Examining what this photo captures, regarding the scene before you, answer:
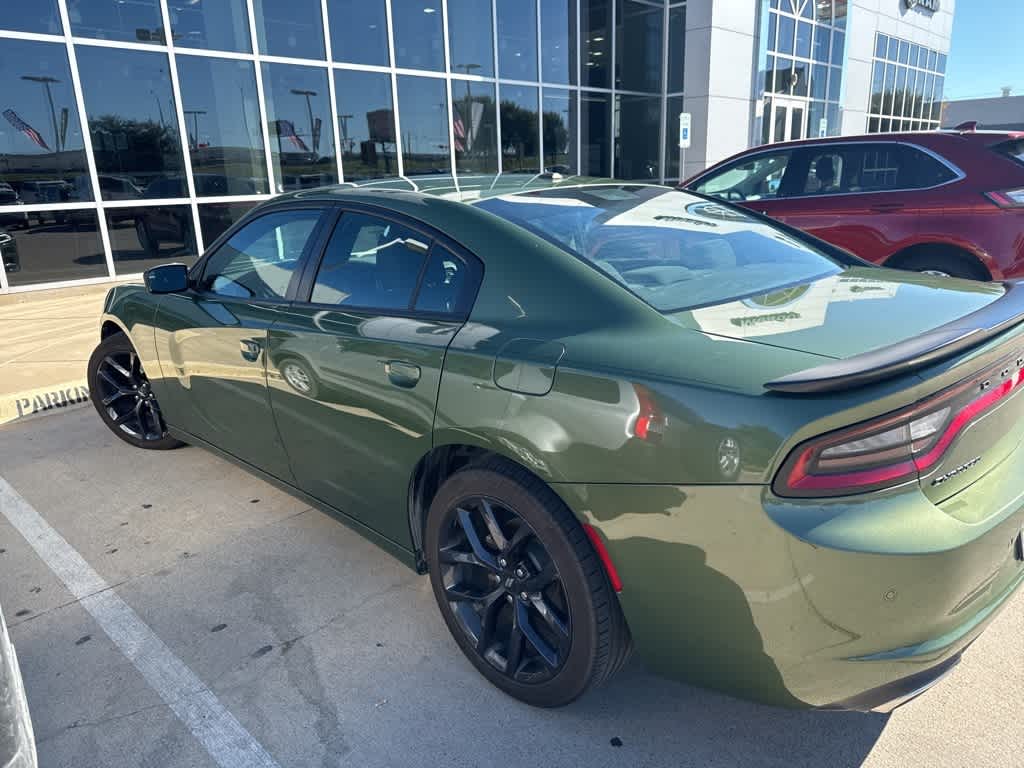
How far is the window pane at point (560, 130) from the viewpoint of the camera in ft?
45.7

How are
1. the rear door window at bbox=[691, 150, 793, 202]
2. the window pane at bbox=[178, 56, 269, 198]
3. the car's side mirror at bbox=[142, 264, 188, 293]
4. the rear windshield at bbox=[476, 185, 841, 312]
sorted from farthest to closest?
1. the window pane at bbox=[178, 56, 269, 198]
2. the rear door window at bbox=[691, 150, 793, 202]
3. the car's side mirror at bbox=[142, 264, 188, 293]
4. the rear windshield at bbox=[476, 185, 841, 312]

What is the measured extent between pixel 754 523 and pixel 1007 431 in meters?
0.85

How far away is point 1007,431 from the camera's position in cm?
190

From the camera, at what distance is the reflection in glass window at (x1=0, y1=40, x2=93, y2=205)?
319 inches

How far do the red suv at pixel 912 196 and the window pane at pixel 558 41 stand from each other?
27.7ft

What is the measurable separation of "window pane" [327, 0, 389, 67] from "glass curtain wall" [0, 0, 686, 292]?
21mm

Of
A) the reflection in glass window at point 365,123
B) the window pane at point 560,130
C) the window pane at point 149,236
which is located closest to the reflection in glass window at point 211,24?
the reflection in glass window at point 365,123

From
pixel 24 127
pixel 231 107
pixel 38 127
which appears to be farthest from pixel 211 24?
pixel 24 127

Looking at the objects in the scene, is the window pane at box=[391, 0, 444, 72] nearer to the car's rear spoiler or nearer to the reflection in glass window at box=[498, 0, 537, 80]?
the reflection in glass window at box=[498, 0, 537, 80]

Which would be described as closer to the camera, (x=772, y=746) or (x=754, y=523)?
(x=754, y=523)

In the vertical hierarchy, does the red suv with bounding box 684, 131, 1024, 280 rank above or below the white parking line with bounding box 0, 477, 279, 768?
above

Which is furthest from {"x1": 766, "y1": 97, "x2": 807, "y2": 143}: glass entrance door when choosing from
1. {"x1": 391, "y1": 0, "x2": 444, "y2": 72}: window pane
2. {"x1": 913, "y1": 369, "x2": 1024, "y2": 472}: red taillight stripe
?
{"x1": 913, "y1": 369, "x2": 1024, "y2": 472}: red taillight stripe

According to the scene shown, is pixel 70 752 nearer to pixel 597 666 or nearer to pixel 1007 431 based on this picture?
pixel 597 666

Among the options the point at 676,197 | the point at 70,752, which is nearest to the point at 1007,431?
the point at 676,197
